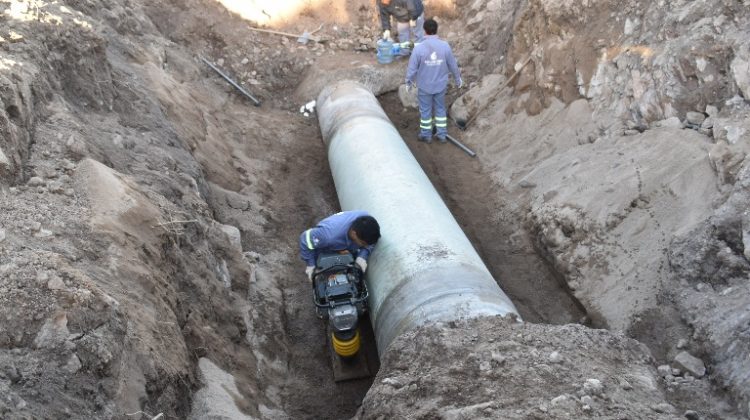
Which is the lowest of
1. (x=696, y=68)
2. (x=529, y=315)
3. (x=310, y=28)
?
(x=529, y=315)

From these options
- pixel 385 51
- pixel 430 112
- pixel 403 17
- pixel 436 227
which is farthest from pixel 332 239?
pixel 403 17

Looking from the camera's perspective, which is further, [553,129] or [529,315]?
[553,129]

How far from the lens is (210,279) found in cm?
549

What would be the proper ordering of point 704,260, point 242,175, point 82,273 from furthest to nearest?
point 242,175 < point 704,260 < point 82,273

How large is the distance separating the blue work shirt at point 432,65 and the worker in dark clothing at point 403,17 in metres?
1.76

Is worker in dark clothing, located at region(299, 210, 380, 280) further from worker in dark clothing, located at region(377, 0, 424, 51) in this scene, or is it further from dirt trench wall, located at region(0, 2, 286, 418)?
worker in dark clothing, located at region(377, 0, 424, 51)

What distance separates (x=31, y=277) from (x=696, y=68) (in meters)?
6.29

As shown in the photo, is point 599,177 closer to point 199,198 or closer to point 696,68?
point 696,68

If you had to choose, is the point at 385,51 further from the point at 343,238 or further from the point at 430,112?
the point at 343,238

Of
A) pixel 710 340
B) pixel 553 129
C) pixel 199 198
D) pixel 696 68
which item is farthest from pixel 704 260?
pixel 199 198

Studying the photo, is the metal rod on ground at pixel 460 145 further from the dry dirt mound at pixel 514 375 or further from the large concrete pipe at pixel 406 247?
the dry dirt mound at pixel 514 375

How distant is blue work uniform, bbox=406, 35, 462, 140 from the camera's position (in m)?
8.93

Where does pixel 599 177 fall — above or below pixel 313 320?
above

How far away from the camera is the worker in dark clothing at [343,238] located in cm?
572
